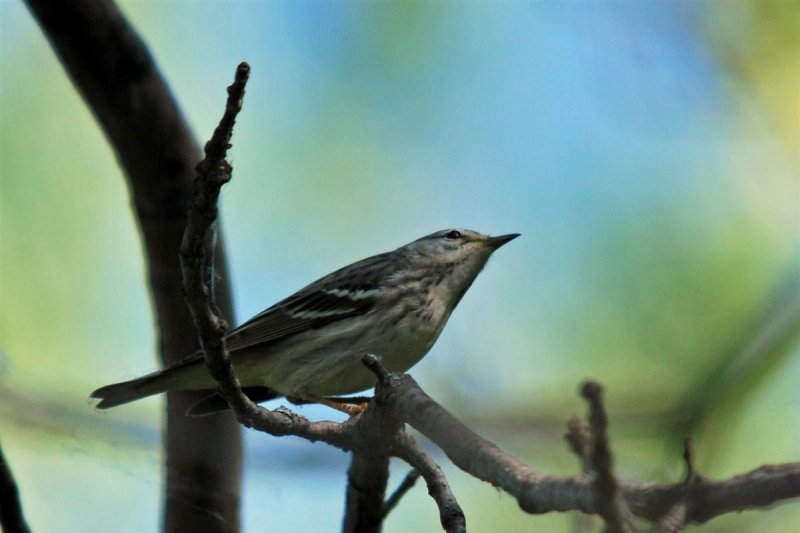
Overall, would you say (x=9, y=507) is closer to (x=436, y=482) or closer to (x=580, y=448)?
(x=436, y=482)

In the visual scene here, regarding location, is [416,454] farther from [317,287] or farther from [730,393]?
[317,287]

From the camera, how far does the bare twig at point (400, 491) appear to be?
524cm

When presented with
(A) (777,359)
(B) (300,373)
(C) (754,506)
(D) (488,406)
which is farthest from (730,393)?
(B) (300,373)

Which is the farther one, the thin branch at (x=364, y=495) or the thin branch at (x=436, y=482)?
the thin branch at (x=364, y=495)

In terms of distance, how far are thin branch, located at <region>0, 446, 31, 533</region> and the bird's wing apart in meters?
2.48

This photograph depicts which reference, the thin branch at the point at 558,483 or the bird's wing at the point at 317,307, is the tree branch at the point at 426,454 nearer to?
the thin branch at the point at 558,483

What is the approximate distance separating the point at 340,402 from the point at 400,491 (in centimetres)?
141

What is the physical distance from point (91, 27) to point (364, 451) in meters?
3.14

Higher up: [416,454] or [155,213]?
[155,213]

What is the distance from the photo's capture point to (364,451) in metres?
4.99

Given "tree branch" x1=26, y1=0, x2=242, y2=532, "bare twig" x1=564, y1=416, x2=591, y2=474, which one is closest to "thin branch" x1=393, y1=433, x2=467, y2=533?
"bare twig" x1=564, y1=416, x2=591, y2=474

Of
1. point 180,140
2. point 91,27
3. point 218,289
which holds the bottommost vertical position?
point 218,289

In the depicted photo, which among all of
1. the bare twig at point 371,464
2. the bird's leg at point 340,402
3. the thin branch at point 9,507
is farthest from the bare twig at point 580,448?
the bird's leg at point 340,402

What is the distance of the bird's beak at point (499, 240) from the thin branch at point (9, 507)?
4243 millimetres
